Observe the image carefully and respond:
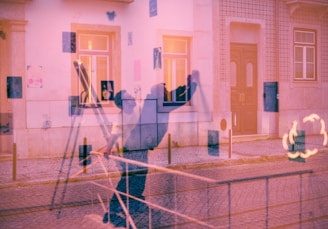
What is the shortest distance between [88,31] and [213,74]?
16.7ft

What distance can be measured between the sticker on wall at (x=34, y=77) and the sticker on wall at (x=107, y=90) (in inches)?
88.0

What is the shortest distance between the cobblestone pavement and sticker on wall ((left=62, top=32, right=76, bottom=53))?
141 inches

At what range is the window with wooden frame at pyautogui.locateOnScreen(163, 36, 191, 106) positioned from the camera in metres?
16.0

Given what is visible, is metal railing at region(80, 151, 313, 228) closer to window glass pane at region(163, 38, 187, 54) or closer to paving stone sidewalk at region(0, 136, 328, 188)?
paving stone sidewalk at region(0, 136, 328, 188)

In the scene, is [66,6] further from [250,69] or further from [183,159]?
[250,69]

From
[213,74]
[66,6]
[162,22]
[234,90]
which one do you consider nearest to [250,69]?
[234,90]

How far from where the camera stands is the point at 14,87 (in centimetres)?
1328

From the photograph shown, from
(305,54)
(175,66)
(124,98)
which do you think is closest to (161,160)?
(124,98)

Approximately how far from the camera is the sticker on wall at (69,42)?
1383 centimetres

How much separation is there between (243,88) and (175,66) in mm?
3495

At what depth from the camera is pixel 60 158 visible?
13.4 m

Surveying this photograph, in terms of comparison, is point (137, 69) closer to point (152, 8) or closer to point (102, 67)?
point (102, 67)

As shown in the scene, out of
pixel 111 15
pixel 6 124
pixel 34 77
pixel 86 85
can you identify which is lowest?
pixel 6 124

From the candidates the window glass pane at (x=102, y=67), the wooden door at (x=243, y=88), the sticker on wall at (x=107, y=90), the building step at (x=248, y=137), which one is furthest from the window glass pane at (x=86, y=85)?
the wooden door at (x=243, y=88)
